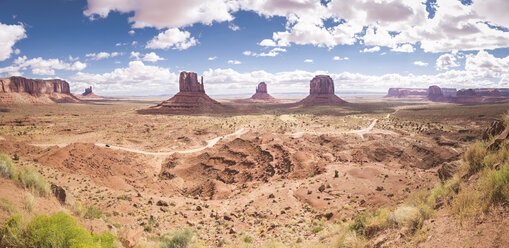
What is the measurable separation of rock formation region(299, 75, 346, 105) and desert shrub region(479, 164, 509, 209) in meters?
147

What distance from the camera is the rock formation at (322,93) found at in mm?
150625

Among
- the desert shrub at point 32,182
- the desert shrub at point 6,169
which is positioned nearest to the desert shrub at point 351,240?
the desert shrub at point 32,182

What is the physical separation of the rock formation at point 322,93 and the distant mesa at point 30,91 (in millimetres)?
166956

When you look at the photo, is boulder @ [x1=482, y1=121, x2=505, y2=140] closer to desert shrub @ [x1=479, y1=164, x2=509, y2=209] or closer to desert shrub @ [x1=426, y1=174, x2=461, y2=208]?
desert shrub @ [x1=426, y1=174, x2=461, y2=208]

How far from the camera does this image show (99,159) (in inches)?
974

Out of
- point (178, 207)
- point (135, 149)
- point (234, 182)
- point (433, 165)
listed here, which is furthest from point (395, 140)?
point (135, 149)

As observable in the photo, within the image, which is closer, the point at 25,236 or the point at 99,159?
the point at 25,236

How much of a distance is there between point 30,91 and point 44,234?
624 ft

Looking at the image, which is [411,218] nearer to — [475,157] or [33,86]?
[475,157]

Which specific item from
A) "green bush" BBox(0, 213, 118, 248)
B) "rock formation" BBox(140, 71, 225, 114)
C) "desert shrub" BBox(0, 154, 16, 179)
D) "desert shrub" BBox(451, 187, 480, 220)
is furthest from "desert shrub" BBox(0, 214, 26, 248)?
"rock formation" BBox(140, 71, 225, 114)

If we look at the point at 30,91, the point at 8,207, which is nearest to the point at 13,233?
the point at 8,207

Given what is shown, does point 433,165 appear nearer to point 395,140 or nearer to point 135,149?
point 395,140

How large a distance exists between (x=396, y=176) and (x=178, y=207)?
18650 millimetres

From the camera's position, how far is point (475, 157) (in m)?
7.85
